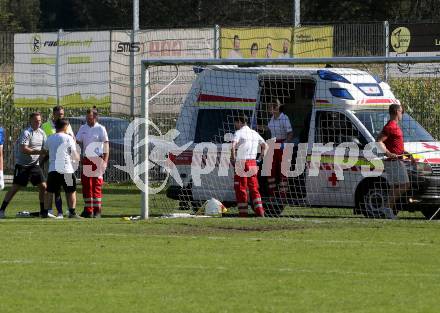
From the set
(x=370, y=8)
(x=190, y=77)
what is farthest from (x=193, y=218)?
(x=370, y=8)

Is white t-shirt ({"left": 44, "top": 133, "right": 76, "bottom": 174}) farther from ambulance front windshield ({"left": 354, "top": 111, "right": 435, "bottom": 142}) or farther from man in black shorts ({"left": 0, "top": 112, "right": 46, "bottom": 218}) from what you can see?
ambulance front windshield ({"left": 354, "top": 111, "right": 435, "bottom": 142})

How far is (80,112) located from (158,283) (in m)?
24.1

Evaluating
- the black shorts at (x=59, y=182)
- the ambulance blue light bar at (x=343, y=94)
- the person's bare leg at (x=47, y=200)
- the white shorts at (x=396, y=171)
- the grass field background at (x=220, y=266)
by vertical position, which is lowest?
the grass field background at (x=220, y=266)

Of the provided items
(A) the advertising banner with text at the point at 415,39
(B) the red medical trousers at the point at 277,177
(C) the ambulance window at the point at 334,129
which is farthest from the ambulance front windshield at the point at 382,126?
(A) the advertising banner with text at the point at 415,39

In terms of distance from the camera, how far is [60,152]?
810 inches

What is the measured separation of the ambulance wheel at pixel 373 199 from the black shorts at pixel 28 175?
221 inches

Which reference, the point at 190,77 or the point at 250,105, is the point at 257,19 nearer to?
the point at 190,77

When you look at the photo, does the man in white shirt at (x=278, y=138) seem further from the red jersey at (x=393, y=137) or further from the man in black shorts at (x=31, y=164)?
the man in black shorts at (x=31, y=164)

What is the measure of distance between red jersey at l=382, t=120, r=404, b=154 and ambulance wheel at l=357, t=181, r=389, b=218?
922 millimetres

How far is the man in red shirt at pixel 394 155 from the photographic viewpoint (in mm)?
19578

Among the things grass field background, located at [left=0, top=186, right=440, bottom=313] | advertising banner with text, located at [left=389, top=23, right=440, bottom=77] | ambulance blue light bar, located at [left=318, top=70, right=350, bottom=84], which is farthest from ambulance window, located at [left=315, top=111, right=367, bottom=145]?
advertising banner with text, located at [left=389, top=23, right=440, bottom=77]

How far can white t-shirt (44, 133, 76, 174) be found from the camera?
808 inches

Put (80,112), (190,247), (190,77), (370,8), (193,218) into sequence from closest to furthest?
(190,247) → (193,218) → (190,77) → (80,112) → (370,8)

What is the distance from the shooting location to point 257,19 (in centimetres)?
6081
